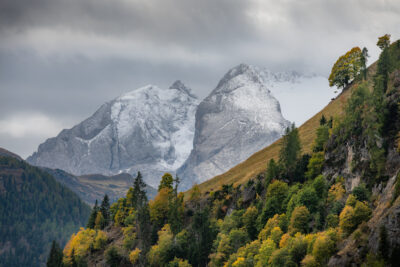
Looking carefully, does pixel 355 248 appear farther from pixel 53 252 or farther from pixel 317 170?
pixel 53 252

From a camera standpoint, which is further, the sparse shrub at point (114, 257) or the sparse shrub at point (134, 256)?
the sparse shrub at point (114, 257)

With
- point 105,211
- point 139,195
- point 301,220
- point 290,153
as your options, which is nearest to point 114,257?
point 139,195

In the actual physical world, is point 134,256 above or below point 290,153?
below

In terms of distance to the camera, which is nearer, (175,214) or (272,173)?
(272,173)

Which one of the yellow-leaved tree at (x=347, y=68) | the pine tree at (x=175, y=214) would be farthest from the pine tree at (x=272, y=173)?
the yellow-leaved tree at (x=347, y=68)

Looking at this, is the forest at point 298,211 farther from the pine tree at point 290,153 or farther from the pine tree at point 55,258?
the pine tree at point 55,258

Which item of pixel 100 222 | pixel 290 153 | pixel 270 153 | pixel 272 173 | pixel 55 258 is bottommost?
pixel 55 258

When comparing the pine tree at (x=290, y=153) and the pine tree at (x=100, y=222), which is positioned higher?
the pine tree at (x=290, y=153)

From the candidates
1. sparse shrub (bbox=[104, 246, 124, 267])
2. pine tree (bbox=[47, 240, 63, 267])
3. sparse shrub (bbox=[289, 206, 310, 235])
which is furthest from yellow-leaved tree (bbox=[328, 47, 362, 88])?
pine tree (bbox=[47, 240, 63, 267])

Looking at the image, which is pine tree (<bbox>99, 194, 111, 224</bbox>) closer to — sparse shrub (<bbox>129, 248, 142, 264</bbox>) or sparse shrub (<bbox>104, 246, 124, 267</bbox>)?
sparse shrub (<bbox>104, 246, 124, 267</bbox>)

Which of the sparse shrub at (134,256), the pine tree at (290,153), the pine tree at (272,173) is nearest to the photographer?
the pine tree at (290,153)

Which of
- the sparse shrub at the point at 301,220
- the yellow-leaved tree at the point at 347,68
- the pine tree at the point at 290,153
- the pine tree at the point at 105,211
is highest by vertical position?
the yellow-leaved tree at the point at 347,68

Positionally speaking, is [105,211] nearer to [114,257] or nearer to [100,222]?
[100,222]

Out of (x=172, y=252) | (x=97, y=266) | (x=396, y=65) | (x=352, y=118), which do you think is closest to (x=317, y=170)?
(x=352, y=118)
